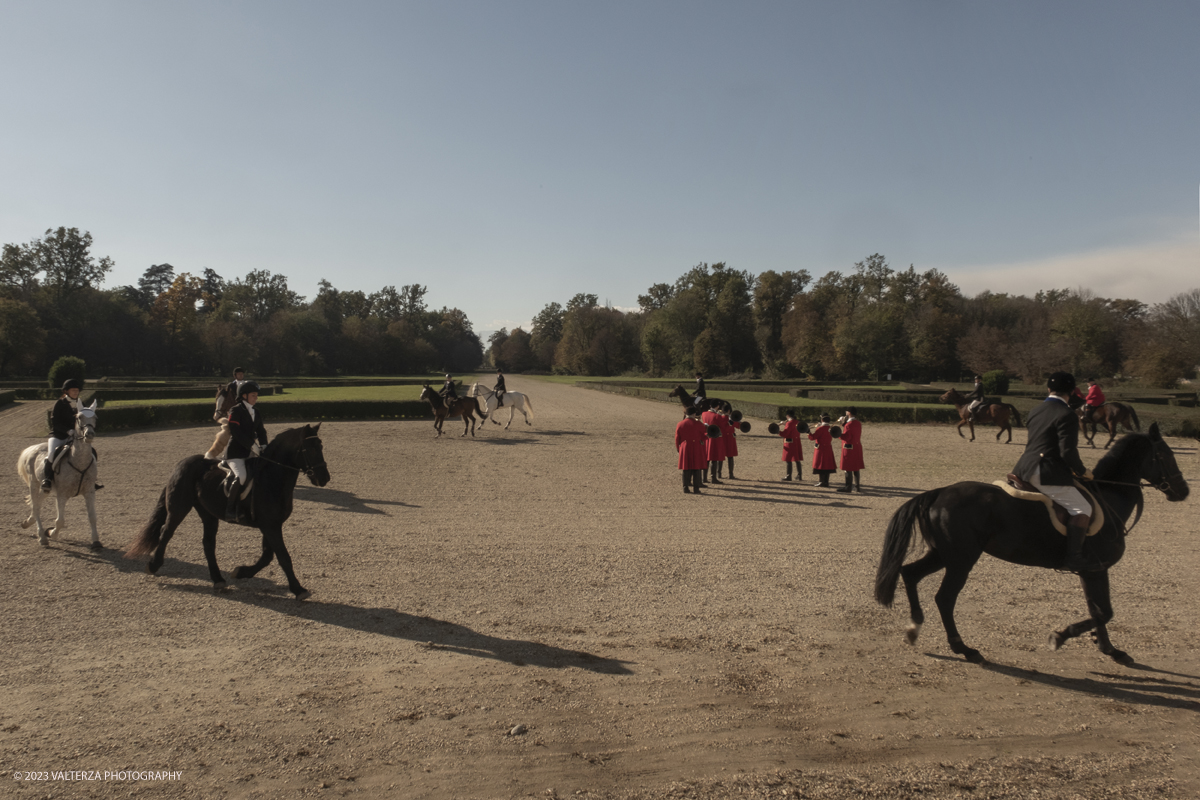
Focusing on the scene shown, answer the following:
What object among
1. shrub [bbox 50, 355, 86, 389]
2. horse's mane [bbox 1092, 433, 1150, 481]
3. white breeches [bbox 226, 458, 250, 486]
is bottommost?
white breeches [bbox 226, 458, 250, 486]

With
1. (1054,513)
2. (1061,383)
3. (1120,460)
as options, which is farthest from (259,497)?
(1120,460)

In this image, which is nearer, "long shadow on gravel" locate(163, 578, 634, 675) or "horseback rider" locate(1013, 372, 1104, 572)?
"horseback rider" locate(1013, 372, 1104, 572)

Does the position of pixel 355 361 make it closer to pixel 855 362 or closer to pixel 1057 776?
pixel 855 362

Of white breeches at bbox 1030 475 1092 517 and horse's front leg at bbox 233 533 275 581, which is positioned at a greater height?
white breeches at bbox 1030 475 1092 517

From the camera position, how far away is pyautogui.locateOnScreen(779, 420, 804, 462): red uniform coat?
537 inches

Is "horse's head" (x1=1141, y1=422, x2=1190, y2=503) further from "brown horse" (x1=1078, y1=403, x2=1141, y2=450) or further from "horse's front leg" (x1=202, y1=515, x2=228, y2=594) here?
"brown horse" (x1=1078, y1=403, x2=1141, y2=450)

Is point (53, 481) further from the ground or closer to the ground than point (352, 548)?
further from the ground

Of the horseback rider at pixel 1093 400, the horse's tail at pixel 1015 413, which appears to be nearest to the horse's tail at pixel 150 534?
the horse's tail at pixel 1015 413

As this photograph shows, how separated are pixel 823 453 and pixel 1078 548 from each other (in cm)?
816

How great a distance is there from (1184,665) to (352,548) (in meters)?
8.64

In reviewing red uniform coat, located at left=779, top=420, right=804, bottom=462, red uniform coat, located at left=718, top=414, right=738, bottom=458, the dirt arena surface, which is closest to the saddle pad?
the dirt arena surface

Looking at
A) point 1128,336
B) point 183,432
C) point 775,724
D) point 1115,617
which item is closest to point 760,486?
point 1115,617

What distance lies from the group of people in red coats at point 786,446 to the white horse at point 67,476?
8.92m

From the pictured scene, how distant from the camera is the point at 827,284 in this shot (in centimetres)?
7756
